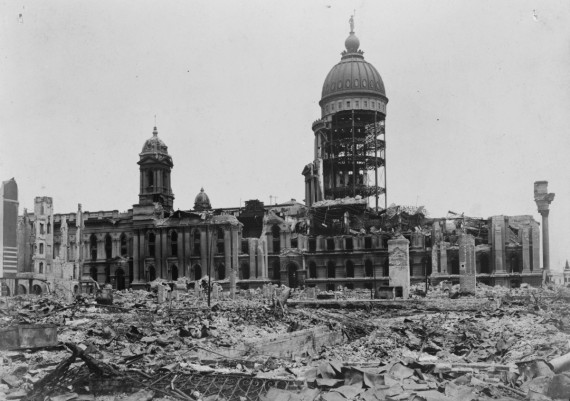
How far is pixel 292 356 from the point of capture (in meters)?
15.8

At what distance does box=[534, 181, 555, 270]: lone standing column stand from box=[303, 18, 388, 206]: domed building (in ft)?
55.8

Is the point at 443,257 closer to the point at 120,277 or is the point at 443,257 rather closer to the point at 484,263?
the point at 484,263

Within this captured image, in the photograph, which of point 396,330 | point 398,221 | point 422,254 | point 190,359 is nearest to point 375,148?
point 398,221

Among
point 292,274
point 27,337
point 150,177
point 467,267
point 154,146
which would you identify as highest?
point 154,146

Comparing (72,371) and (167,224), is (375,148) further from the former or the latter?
(72,371)

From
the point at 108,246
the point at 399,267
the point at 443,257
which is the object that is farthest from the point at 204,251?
the point at 399,267

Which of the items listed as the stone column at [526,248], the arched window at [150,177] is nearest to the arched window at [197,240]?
the arched window at [150,177]

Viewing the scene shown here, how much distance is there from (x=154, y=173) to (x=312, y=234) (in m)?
20.0

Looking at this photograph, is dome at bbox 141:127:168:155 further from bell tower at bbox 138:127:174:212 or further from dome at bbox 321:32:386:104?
dome at bbox 321:32:386:104

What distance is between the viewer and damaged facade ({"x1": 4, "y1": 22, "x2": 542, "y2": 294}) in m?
54.8

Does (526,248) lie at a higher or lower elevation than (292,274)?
higher

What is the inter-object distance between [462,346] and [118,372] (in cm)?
956

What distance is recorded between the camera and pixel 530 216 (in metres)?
56.0

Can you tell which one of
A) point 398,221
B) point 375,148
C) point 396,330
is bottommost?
point 396,330
